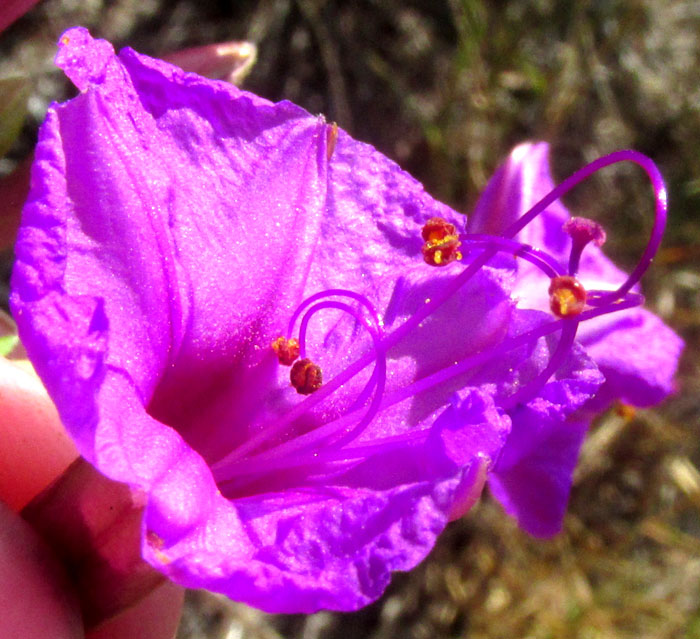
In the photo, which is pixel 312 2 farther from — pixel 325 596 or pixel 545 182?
pixel 325 596

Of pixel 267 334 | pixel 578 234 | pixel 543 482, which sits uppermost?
pixel 578 234

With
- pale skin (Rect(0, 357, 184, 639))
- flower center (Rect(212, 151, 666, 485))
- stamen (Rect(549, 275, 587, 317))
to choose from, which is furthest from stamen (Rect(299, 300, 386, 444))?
pale skin (Rect(0, 357, 184, 639))

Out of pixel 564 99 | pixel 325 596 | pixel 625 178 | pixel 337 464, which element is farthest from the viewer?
pixel 625 178

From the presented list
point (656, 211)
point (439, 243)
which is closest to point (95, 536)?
point (439, 243)

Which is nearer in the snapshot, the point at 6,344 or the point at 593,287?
the point at 6,344

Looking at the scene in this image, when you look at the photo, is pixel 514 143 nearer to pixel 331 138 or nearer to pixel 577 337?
pixel 577 337

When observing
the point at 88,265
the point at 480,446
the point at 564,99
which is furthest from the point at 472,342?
the point at 564,99

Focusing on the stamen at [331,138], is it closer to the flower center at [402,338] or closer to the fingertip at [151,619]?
the flower center at [402,338]
